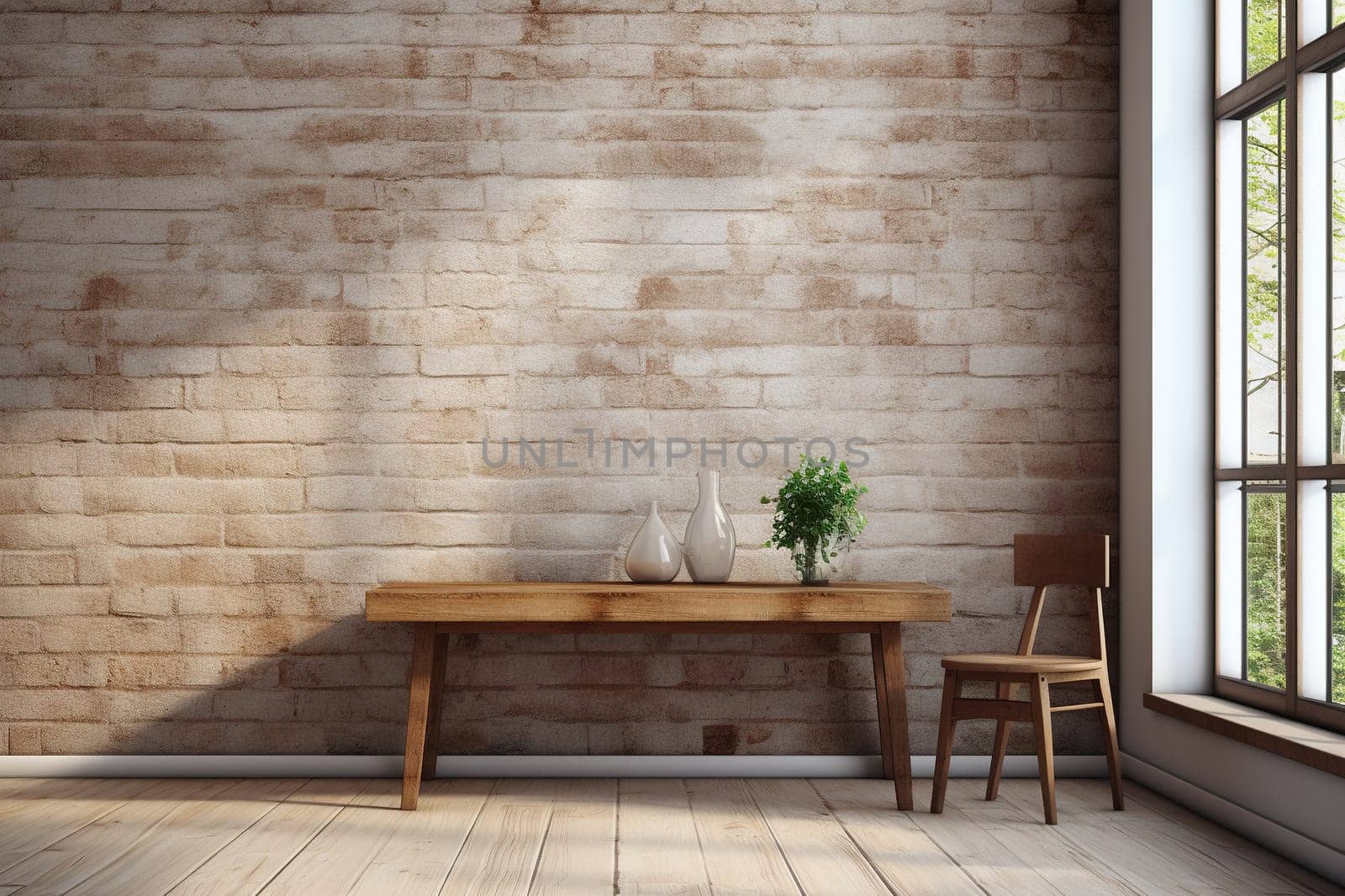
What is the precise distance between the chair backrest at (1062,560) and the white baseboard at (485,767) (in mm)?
660

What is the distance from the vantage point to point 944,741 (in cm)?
308

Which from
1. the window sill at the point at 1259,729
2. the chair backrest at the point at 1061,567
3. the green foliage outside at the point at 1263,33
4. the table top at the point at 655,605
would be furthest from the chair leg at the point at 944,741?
the green foliage outside at the point at 1263,33

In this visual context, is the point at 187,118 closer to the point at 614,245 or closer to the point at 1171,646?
the point at 614,245

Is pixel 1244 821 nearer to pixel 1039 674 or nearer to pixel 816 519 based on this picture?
pixel 1039 674

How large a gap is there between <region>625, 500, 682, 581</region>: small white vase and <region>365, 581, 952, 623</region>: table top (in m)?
0.19

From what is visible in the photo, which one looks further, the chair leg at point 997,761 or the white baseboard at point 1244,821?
the chair leg at point 997,761

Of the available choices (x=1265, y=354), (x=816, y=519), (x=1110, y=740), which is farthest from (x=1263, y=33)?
(x=1110, y=740)

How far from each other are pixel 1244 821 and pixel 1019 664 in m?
0.67

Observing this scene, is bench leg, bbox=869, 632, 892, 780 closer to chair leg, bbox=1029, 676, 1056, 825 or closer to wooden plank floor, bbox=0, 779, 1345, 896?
wooden plank floor, bbox=0, 779, 1345, 896

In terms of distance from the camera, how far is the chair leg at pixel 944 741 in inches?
121

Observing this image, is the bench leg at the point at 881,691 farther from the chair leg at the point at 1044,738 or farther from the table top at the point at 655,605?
the chair leg at the point at 1044,738

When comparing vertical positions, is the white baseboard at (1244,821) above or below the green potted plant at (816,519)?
below

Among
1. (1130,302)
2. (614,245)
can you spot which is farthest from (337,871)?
(1130,302)

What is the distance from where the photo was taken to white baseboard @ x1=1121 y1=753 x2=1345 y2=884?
2.53m
